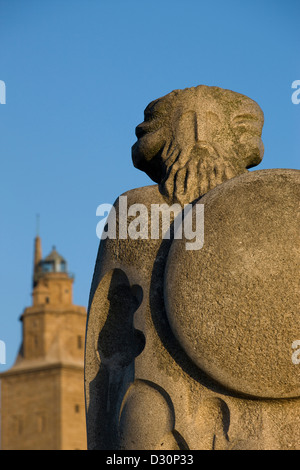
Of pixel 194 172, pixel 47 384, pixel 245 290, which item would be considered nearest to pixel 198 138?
pixel 194 172

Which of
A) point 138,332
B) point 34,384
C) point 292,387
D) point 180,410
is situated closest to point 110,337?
point 138,332

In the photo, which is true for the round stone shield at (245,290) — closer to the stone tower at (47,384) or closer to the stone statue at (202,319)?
the stone statue at (202,319)

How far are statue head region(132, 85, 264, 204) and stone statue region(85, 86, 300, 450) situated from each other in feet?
0.04

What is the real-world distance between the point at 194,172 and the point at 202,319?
85 cm

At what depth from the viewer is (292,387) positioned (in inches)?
196

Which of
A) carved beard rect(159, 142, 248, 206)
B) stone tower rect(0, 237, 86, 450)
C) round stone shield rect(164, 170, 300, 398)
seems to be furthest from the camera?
stone tower rect(0, 237, 86, 450)

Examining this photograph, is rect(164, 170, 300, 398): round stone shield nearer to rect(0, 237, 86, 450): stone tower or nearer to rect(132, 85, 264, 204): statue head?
rect(132, 85, 264, 204): statue head

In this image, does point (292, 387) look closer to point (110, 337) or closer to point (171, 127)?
point (110, 337)

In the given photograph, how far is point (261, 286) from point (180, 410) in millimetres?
676

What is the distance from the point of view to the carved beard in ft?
18.3

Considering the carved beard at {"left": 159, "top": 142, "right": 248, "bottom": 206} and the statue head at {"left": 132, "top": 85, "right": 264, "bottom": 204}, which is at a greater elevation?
the statue head at {"left": 132, "top": 85, "right": 264, "bottom": 204}

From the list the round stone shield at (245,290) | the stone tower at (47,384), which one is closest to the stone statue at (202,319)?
the round stone shield at (245,290)

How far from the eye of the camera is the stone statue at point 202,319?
198 inches

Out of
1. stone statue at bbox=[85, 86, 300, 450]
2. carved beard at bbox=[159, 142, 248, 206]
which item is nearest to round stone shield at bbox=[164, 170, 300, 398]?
stone statue at bbox=[85, 86, 300, 450]
